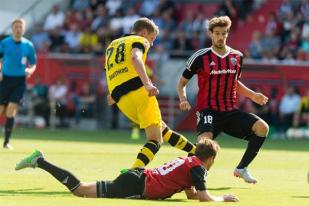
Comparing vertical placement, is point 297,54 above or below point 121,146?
above

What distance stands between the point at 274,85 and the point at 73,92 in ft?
21.5

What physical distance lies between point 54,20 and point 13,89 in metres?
14.9

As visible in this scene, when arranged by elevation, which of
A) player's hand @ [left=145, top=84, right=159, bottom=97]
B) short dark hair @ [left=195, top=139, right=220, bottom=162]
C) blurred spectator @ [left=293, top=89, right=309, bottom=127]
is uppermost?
player's hand @ [left=145, top=84, right=159, bottom=97]

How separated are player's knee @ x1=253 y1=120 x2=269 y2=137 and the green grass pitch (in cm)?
73

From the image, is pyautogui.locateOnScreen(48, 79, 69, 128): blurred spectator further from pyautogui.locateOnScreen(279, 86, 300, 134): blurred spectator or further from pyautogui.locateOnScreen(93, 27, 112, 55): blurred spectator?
pyautogui.locateOnScreen(279, 86, 300, 134): blurred spectator

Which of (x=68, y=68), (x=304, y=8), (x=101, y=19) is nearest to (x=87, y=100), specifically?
(x=68, y=68)

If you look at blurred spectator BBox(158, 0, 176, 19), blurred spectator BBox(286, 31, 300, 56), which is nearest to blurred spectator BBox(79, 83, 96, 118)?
blurred spectator BBox(158, 0, 176, 19)

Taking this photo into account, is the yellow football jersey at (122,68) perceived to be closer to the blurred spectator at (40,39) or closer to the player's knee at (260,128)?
the player's knee at (260,128)

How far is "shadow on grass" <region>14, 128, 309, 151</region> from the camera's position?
23.8 m

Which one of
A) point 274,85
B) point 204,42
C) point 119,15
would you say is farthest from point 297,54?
point 119,15

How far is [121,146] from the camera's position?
2202 cm

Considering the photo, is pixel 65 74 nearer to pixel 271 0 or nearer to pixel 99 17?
pixel 99 17

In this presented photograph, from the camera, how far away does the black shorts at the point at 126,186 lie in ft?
35.6

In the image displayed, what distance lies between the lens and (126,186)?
1087 cm
